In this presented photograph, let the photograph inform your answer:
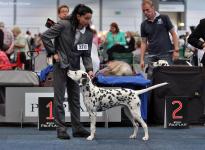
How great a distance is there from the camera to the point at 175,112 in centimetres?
745

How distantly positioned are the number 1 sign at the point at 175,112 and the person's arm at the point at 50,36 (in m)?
2.03

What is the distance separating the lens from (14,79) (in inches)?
298

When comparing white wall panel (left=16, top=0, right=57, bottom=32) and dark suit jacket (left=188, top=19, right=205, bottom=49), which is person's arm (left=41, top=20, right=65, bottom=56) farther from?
white wall panel (left=16, top=0, right=57, bottom=32)

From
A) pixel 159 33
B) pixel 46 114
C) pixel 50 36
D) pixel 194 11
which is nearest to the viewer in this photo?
pixel 50 36

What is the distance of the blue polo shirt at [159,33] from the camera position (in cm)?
772

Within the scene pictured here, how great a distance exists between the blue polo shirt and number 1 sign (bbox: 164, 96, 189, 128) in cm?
73

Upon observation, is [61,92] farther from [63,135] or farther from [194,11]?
[194,11]

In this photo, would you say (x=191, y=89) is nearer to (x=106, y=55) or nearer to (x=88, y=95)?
(x=88, y=95)

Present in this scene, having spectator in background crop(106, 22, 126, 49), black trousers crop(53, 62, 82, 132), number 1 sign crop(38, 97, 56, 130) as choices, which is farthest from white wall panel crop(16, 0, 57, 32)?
black trousers crop(53, 62, 82, 132)

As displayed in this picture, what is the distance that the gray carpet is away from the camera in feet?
19.0

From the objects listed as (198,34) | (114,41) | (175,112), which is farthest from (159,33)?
(114,41)

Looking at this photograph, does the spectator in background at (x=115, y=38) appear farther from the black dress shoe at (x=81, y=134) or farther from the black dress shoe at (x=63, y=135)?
the black dress shoe at (x=63, y=135)

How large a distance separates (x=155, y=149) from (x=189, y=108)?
7.61 ft

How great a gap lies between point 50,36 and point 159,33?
2.11 meters
